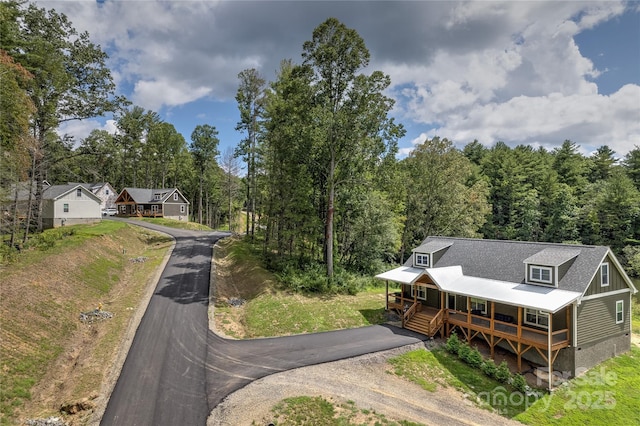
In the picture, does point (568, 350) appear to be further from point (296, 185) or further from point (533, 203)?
point (533, 203)

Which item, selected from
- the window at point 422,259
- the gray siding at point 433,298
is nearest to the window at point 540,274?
the gray siding at point 433,298

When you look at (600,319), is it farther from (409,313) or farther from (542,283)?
(409,313)

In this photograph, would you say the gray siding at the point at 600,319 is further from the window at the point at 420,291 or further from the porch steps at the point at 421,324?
the window at the point at 420,291

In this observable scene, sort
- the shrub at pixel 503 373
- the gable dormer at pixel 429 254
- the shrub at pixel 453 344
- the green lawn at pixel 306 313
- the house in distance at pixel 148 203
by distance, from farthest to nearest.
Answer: the house in distance at pixel 148 203, the gable dormer at pixel 429 254, the green lawn at pixel 306 313, the shrub at pixel 453 344, the shrub at pixel 503 373

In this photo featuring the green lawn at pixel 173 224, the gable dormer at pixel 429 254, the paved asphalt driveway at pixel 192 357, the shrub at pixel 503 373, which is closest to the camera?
the paved asphalt driveway at pixel 192 357

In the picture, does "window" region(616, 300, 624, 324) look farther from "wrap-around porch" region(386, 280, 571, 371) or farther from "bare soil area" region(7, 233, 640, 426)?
"bare soil area" region(7, 233, 640, 426)

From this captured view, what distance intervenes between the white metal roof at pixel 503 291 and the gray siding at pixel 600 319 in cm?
155

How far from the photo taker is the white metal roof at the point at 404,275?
20.6 m

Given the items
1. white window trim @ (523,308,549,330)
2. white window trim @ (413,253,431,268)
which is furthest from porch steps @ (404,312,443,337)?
white window trim @ (523,308,549,330)

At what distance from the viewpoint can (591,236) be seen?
44906 millimetres

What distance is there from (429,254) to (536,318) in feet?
23.8

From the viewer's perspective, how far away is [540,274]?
1680 cm

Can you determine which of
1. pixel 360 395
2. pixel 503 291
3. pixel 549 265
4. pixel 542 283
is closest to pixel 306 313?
pixel 360 395

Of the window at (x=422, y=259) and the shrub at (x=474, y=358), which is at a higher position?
the window at (x=422, y=259)
